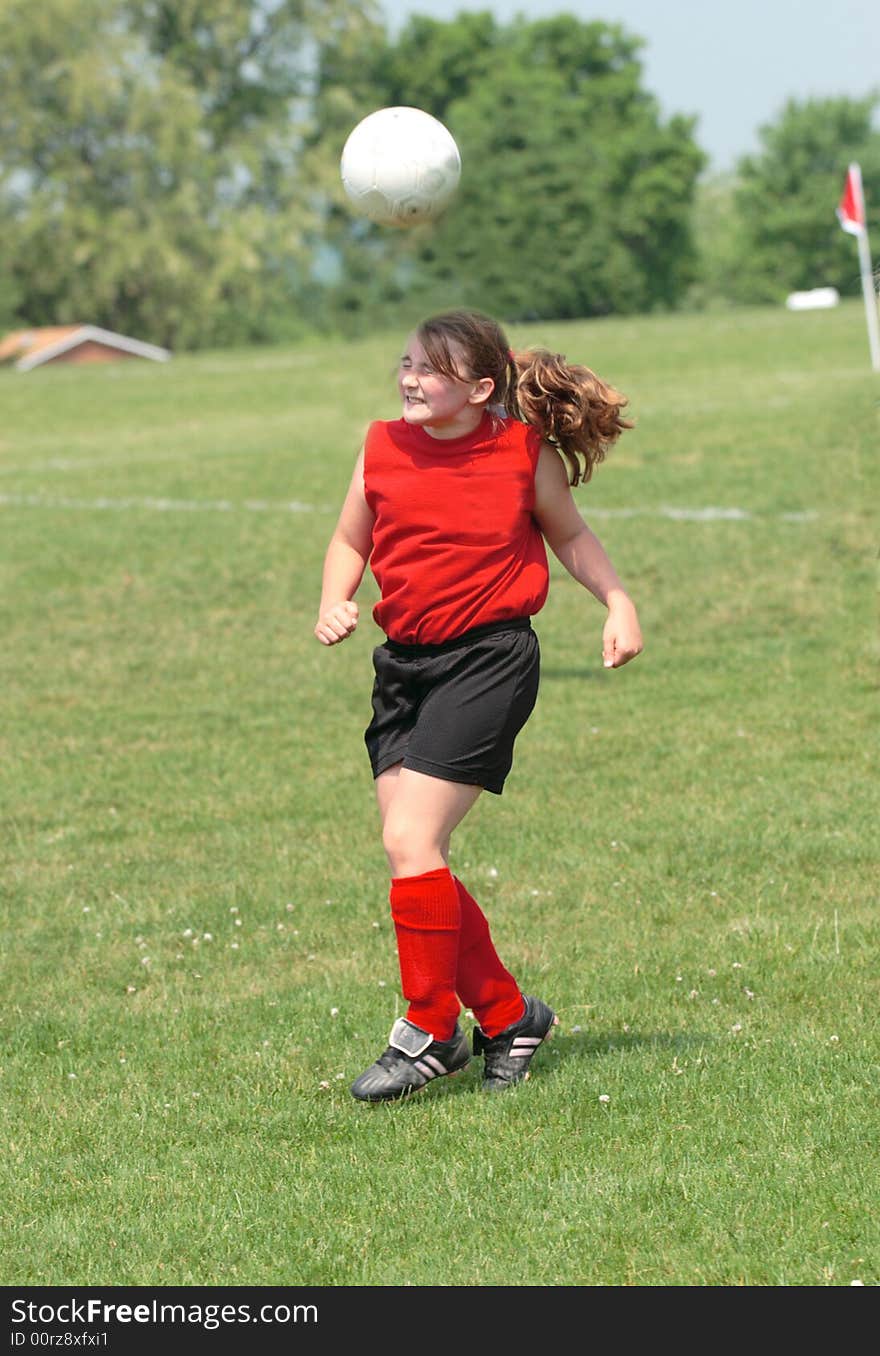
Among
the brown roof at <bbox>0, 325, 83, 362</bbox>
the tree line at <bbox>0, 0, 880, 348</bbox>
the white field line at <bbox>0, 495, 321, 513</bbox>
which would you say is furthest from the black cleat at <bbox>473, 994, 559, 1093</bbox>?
the brown roof at <bbox>0, 325, 83, 362</bbox>

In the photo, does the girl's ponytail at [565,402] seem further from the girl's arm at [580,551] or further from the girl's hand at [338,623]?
the girl's hand at [338,623]

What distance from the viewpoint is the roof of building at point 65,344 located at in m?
72.9

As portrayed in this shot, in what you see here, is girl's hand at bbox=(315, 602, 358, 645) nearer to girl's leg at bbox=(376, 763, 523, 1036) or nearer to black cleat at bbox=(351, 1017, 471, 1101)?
girl's leg at bbox=(376, 763, 523, 1036)

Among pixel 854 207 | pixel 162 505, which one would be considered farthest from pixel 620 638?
pixel 854 207

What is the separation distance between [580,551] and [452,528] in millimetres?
430

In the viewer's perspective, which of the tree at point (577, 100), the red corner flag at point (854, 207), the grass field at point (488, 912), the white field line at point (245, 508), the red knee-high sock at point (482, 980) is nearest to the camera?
the grass field at point (488, 912)

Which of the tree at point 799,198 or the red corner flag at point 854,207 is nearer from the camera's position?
the red corner flag at point 854,207

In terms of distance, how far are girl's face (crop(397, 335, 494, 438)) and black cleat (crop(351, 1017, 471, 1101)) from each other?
1.58 metres

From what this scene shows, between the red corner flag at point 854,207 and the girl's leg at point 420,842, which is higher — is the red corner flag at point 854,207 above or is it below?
below

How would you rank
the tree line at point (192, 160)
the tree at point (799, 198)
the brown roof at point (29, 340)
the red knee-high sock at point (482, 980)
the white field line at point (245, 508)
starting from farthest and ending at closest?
the tree at point (799, 198) → the brown roof at point (29, 340) → the tree line at point (192, 160) → the white field line at point (245, 508) → the red knee-high sock at point (482, 980)

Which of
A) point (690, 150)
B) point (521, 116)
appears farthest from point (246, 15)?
point (690, 150)

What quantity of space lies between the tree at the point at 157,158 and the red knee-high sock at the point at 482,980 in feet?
209

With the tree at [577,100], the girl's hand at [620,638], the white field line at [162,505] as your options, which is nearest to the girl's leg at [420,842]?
the girl's hand at [620,638]

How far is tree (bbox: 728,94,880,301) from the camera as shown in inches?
4008
